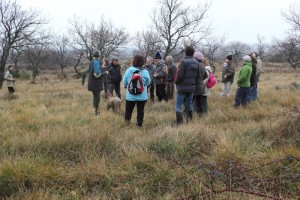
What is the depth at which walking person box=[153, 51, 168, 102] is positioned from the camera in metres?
9.81

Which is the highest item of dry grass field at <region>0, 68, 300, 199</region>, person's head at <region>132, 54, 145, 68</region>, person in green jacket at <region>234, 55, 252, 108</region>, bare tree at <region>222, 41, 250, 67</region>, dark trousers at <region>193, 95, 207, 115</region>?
bare tree at <region>222, 41, 250, 67</region>

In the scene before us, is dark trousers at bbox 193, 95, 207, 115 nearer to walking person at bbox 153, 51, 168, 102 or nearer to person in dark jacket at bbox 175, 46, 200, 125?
person in dark jacket at bbox 175, 46, 200, 125

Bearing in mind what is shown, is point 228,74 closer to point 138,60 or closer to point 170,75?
point 170,75

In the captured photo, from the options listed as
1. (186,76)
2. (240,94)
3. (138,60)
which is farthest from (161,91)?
(138,60)

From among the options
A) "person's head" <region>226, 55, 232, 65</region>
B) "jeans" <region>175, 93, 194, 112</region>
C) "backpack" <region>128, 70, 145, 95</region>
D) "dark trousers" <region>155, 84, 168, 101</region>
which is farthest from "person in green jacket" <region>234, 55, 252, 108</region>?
"backpack" <region>128, 70, 145, 95</region>

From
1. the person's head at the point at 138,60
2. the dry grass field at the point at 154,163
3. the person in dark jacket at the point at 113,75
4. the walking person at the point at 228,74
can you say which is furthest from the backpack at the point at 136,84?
the walking person at the point at 228,74

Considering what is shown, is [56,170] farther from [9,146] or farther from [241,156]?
[241,156]

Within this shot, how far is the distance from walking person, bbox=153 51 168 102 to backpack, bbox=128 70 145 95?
3.93 meters

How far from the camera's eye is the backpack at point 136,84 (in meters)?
5.86

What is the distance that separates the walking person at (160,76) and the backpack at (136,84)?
3.93m

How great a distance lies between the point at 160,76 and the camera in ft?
32.3

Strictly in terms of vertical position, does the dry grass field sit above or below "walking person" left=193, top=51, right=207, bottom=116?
below

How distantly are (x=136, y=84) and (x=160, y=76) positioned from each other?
13.3 feet

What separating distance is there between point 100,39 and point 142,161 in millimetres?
25721
